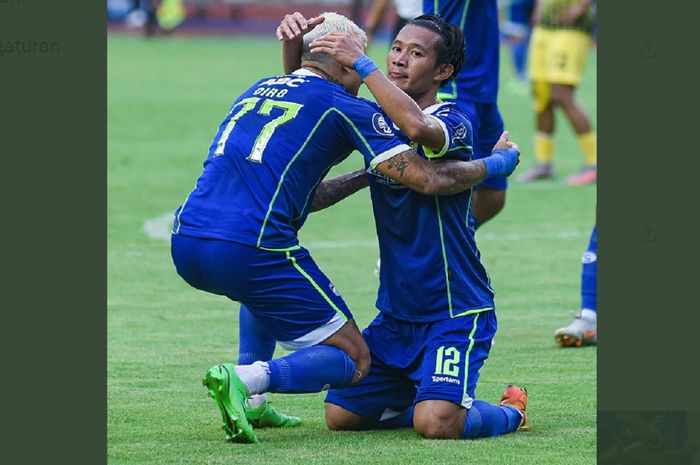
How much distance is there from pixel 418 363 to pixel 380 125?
3.33 ft

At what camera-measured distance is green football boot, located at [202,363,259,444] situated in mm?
5188

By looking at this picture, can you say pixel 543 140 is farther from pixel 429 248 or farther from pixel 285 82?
pixel 285 82

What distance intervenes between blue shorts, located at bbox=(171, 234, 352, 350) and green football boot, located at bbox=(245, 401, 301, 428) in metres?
0.34

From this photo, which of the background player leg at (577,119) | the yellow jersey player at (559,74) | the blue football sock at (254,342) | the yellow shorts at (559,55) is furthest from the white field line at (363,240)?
the blue football sock at (254,342)

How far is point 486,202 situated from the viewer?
8.38m

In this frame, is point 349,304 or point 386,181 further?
point 349,304

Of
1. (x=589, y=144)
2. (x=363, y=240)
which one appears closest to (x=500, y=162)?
(x=363, y=240)

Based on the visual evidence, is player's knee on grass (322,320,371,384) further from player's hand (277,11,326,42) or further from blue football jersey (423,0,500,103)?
blue football jersey (423,0,500,103)

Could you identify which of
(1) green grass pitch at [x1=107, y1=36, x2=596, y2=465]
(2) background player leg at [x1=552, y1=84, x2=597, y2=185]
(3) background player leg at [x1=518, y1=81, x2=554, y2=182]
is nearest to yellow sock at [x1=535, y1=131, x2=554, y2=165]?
(3) background player leg at [x1=518, y1=81, x2=554, y2=182]

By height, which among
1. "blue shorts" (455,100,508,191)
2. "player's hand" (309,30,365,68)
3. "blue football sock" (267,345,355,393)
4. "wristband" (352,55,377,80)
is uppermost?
"player's hand" (309,30,365,68)

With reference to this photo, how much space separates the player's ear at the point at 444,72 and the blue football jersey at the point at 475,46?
80.8 inches
